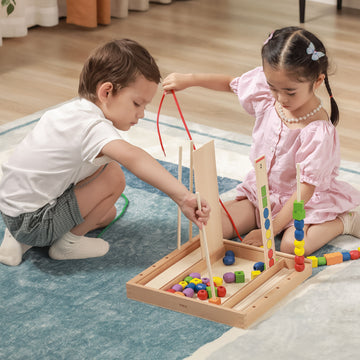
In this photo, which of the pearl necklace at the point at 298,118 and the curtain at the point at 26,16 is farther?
the curtain at the point at 26,16

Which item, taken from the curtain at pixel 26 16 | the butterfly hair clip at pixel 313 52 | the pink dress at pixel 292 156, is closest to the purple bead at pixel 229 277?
the pink dress at pixel 292 156

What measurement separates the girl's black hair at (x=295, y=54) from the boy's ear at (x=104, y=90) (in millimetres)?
359

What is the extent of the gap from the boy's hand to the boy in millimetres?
109

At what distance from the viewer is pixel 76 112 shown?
1.54 m

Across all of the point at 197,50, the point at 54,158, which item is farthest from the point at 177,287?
the point at 197,50

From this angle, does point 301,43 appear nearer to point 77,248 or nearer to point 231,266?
point 231,266

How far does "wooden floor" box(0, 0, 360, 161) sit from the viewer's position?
2.59 metres

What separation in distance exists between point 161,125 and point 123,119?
2.84 ft

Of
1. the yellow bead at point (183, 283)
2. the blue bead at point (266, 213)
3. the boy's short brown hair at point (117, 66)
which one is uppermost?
the boy's short brown hair at point (117, 66)

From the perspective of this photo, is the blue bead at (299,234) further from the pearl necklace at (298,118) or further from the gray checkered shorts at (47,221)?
the gray checkered shorts at (47,221)

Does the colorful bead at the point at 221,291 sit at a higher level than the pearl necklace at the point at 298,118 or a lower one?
lower

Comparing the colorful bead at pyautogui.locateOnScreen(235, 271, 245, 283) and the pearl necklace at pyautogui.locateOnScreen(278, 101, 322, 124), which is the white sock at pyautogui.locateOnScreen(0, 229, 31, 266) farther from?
the pearl necklace at pyautogui.locateOnScreen(278, 101, 322, 124)

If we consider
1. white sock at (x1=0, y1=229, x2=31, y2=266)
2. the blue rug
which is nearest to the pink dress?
the blue rug

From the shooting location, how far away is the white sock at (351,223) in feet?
5.78
